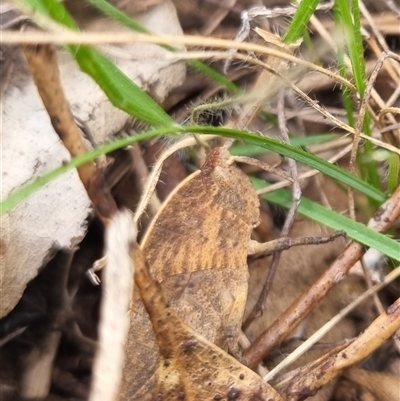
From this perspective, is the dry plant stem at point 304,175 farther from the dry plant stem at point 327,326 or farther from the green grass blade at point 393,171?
the dry plant stem at point 327,326

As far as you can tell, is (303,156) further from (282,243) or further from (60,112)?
(60,112)

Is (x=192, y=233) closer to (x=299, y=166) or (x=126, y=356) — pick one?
(x=126, y=356)


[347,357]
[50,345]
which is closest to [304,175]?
[347,357]

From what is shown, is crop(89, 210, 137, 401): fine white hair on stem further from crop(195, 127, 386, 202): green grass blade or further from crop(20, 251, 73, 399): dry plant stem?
crop(20, 251, 73, 399): dry plant stem

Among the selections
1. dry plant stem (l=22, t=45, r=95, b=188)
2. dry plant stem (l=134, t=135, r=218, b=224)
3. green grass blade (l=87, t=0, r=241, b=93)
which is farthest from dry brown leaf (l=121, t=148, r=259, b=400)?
dry plant stem (l=22, t=45, r=95, b=188)

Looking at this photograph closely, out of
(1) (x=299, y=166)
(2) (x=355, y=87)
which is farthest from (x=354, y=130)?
(1) (x=299, y=166)

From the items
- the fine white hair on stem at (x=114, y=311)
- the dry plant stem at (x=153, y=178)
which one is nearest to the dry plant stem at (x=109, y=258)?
the fine white hair on stem at (x=114, y=311)
